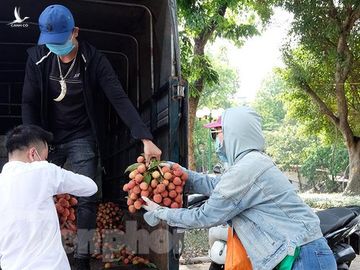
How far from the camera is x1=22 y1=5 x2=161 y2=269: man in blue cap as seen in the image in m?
3.51

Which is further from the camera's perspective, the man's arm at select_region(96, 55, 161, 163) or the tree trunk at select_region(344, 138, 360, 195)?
the tree trunk at select_region(344, 138, 360, 195)

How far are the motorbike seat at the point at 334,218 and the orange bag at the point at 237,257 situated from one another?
1.66 m

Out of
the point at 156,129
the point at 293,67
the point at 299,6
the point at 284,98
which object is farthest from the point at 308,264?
the point at 284,98

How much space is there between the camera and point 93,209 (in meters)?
3.57

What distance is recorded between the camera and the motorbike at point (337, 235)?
4.25 meters

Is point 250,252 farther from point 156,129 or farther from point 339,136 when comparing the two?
point 339,136

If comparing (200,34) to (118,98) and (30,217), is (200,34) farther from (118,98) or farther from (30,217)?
(30,217)

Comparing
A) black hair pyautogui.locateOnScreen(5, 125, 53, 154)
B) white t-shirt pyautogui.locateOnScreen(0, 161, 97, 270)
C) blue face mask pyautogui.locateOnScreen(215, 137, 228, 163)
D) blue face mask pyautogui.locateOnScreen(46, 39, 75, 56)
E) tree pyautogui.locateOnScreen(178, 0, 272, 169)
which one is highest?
tree pyautogui.locateOnScreen(178, 0, 272, 169)

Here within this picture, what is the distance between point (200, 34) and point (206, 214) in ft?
29.8

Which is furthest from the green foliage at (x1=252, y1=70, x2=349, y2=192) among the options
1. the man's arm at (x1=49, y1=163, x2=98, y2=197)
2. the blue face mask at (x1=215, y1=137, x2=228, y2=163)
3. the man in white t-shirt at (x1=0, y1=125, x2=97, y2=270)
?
the man in white t-shirt at (x1=0, y1=125, x2=97, y2=270)

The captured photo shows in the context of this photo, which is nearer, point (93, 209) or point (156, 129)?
point (93, 209)

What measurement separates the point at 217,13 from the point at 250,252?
8390 millimetres

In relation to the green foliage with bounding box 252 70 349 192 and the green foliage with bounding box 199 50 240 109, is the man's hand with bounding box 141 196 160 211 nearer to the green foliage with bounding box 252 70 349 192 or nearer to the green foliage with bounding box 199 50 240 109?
the green foliage with bounding box 252 70 349 192

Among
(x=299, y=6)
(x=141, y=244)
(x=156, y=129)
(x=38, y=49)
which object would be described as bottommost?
(x=141, y=244)
